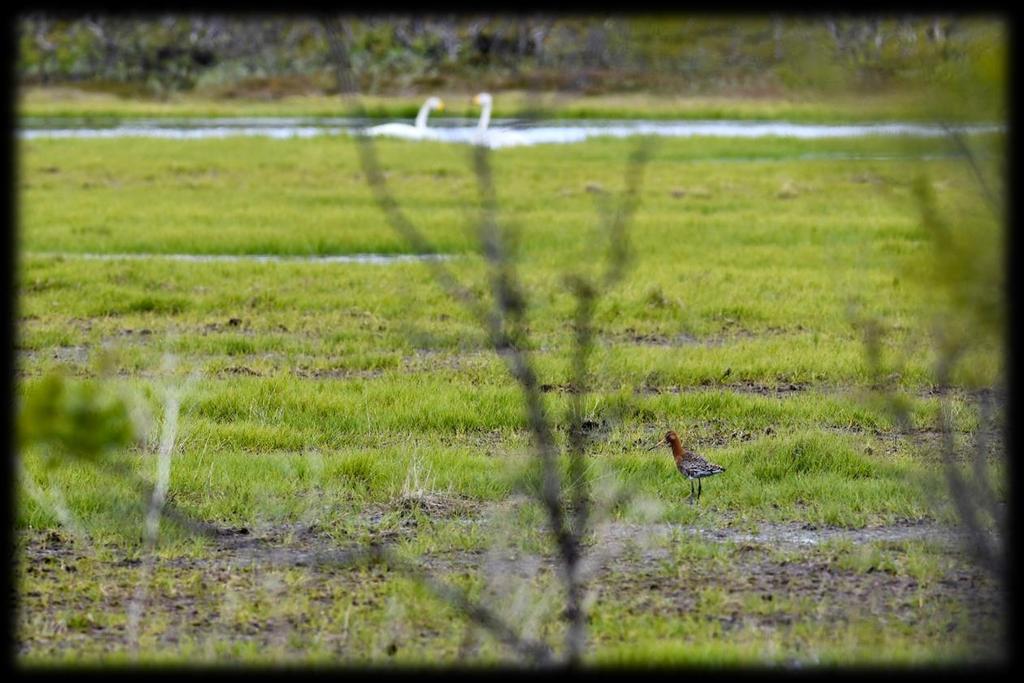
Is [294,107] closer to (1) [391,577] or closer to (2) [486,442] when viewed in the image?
(2) [486,442]

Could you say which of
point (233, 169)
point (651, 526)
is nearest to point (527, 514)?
point (651, 526)

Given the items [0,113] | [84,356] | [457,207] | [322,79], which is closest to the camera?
[0,113]

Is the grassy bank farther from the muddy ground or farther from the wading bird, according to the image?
the muddy ground

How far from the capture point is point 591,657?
427 centimetres

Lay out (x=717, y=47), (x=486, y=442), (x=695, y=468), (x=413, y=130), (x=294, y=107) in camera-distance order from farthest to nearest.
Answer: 1. (x=294, y=107)
2. (x=413, y=130)
3. (x=486, y=442)
4. (x=695, y=468)
5. (x=717, y=47)

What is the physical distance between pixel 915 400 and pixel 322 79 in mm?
40320

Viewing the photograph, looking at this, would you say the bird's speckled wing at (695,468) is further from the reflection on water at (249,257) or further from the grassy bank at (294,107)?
the grassy bank at (294,107)

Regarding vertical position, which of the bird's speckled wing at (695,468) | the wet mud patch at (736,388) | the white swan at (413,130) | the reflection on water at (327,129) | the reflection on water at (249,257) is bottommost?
the bird's speckled wing at (695,468)

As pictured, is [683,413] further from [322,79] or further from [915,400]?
[322,79]

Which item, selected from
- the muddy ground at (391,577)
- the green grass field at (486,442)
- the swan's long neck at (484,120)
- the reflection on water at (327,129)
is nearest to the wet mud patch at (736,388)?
the green grass field at (486,442)

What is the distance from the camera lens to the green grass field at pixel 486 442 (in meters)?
4.52

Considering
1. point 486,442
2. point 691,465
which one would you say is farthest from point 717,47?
point 486,442

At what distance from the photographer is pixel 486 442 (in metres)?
7.17

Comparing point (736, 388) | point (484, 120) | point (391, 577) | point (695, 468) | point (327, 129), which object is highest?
point (327, 129)
